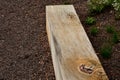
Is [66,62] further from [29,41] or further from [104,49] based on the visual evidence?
[29,41]

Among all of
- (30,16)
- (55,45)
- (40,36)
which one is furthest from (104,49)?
(30,16)

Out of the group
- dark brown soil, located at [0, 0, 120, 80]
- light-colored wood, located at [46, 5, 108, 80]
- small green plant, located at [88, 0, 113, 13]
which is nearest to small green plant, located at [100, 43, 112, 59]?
dark brown soil, located at [0, 0, 120, 80]

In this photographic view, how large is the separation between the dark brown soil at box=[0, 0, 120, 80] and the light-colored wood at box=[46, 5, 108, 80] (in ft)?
1.34

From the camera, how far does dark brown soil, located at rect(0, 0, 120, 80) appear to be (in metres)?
4.55

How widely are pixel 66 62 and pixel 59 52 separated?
0.29 meters

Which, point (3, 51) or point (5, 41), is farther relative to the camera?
point (5, 41)

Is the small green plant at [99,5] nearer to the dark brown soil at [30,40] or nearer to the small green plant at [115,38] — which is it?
the dark brown soil at [30,40]

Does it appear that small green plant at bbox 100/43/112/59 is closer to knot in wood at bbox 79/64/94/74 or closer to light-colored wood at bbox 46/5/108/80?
light-colored wood at bbox 46/5/108/80

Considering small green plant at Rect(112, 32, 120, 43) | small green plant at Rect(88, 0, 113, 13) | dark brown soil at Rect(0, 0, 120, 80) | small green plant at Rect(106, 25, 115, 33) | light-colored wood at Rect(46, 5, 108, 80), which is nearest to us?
light-colored wood at Rect(46, 5, 108, 80)

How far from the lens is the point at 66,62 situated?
12.3 feet

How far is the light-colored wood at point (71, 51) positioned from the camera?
11.5 feet

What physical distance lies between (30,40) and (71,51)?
1.65 m

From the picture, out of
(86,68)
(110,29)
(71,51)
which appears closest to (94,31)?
(110,29)

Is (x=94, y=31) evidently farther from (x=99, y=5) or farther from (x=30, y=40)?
(x=30, y=40)
